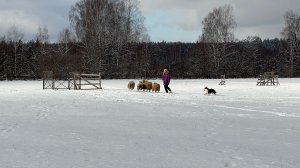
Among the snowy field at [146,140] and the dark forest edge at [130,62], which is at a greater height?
the dark forest edge at [130,62]

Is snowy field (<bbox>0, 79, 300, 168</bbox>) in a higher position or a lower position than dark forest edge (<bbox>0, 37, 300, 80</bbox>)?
lower

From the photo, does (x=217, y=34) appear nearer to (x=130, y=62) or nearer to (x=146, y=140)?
(x=130, y=62)

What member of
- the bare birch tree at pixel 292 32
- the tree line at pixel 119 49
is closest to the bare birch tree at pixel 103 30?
the tree line at pixel 119 49

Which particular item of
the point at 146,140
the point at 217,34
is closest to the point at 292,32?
the point at 217,34

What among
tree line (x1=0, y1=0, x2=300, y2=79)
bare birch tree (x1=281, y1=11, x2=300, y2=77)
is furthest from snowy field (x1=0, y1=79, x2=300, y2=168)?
bare birch tree (x1=281, y1=11, x2=300, y2=77)

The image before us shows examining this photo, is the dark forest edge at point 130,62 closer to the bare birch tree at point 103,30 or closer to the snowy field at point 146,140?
the bare birch tree at point 103,30

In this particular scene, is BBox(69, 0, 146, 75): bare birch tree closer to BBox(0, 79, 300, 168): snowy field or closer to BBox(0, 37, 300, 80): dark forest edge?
BBox(0, 37, 300, 80): dark forest edge

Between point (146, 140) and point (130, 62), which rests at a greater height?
point (130, 62)

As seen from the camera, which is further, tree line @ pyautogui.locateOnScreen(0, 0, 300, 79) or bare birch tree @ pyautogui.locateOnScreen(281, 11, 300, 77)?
bare birch tree @ pyautogui.locateOnScreen(281, 11, 300, 77)

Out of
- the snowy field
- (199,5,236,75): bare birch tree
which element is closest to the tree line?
(199,5,236,75): bare birch tree

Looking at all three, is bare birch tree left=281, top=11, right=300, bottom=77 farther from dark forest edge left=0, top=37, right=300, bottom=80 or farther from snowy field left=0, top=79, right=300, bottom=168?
snowy field left=0, top=79, right=300, bottom=168

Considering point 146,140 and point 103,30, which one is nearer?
point 146,140

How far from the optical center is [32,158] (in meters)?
7.27

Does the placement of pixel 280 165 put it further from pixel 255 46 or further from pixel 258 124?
pixel 255 46
